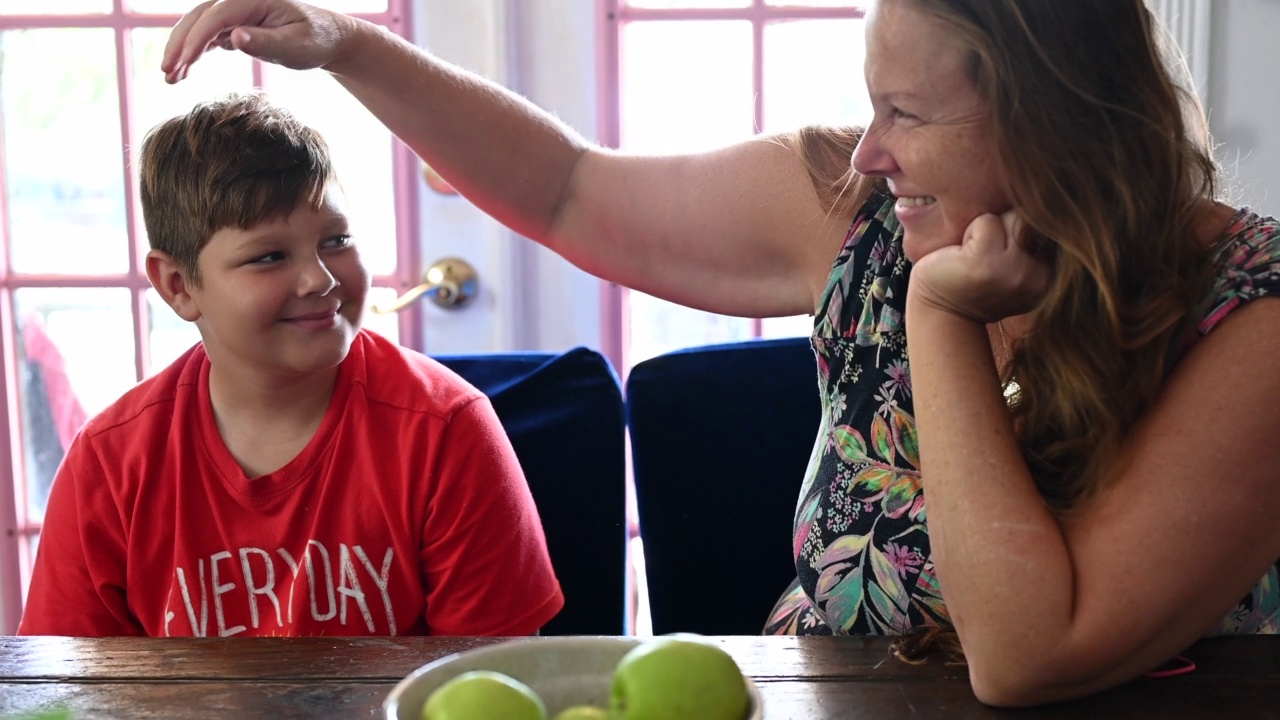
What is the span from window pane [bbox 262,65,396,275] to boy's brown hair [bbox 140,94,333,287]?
25.8 inches

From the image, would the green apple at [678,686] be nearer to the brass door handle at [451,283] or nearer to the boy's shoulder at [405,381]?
the boy's shoulder at [405,381]

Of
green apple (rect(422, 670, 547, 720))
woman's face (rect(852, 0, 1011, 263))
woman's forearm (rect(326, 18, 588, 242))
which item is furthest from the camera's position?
woman's forearm (rect(326, 18, 588, 242))

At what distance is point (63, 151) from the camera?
215cm

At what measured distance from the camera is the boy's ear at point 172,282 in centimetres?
142

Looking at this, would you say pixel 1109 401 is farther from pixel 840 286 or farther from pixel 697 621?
pixel 697 621

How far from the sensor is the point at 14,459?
2.23 meters

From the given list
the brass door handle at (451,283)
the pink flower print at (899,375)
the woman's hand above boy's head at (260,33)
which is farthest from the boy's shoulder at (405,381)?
the brass door handle at (451,283)

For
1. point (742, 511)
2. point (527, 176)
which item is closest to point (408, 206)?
point (527, 176)

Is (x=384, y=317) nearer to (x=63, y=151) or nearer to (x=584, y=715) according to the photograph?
(x=63, y=151)

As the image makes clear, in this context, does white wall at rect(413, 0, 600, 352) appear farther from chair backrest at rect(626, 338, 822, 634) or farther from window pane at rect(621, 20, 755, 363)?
chair backrest at rect(626, 338, 822, 634)

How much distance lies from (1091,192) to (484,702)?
63 cm

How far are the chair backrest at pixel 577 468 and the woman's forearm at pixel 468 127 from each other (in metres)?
0.19

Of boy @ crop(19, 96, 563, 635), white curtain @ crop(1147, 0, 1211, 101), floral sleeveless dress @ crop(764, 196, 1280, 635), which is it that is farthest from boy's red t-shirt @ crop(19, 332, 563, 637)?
white curtain @ crop(1147, 0, 1211, 101)

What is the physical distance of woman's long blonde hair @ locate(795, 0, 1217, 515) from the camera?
3.13ft
